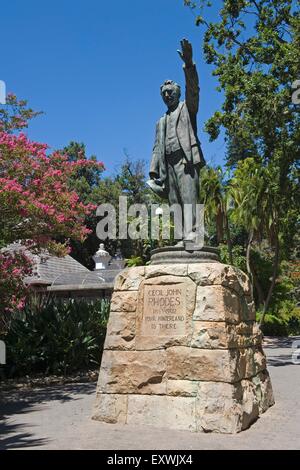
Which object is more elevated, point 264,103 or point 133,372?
point 264,103

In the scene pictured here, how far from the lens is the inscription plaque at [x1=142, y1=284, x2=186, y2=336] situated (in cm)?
696

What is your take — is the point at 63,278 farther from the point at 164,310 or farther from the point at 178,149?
the point at 164,310

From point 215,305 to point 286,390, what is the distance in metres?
4.03

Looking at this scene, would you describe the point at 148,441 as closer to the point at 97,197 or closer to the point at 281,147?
the point at 281,147

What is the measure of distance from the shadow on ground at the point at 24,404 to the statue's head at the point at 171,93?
4.80m

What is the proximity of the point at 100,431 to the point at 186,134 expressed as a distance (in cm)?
408

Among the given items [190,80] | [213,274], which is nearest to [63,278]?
[190,80]

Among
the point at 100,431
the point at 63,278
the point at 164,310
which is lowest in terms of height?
the point at 100,431

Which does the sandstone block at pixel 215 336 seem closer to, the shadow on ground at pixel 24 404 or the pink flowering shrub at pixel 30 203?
the shadow on ground at pixel 24 404

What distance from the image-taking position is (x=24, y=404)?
9078mm

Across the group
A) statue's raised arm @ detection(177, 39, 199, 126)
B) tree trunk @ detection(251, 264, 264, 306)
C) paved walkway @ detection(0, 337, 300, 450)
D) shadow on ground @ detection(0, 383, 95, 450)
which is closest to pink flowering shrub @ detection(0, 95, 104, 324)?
shadow on ground @ detection(0, 383, 95, 450)

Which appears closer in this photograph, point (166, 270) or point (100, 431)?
point (100, 431)

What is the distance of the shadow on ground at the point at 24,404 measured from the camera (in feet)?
20.1

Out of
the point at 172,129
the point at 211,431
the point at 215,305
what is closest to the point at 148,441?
the point at 211,431
